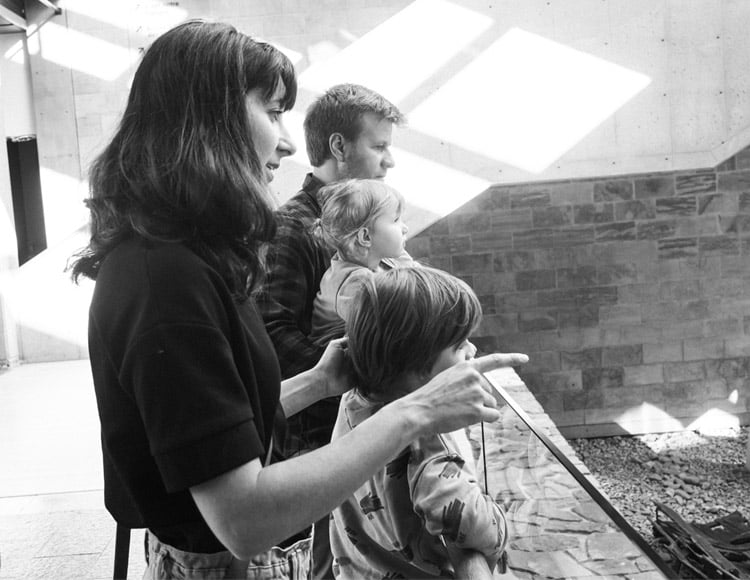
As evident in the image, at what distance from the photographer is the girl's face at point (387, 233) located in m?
2.32

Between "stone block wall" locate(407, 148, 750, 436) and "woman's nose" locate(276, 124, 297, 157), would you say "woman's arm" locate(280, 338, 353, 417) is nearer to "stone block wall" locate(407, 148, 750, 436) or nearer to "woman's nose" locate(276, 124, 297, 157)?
"woman's nose" locate(276, 124, 297, 157)

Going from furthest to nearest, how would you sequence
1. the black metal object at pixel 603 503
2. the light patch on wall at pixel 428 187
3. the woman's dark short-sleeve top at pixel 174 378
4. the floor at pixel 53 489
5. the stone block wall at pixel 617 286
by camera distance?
the stone block wall at pixel 617 286
the light patch on wall at pixel 428 187
the floor at pixel 53 489
the black metal object at pixel 603 503
the woman's dark short-sleeve top at pixel 174 378

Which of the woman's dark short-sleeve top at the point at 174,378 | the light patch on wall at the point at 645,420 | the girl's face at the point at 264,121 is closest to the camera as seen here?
the woman's dark short-sleeve top at the point at 174,378

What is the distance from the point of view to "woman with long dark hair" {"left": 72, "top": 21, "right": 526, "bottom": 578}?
0.94m

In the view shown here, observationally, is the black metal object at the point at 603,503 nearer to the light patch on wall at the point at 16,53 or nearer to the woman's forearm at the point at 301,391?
the woman's forearm at the point at 301,391

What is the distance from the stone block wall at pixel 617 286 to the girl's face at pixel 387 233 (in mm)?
7575

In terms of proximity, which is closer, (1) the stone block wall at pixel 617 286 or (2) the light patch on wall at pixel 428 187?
(2) the light patch on wall at pixel 428 187

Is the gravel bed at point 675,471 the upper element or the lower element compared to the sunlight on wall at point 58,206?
lower

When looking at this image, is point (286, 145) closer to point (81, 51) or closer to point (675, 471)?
point (81, 51)

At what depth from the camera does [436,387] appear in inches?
46.3

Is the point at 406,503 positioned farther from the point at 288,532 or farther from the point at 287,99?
the point at 287,99

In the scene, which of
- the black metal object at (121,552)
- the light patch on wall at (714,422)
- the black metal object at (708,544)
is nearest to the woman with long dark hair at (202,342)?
the black metal object at (121,552)

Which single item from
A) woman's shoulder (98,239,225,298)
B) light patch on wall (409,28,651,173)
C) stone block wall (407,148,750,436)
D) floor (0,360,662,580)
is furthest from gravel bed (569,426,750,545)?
woman's shoulder (98,239,225,298)

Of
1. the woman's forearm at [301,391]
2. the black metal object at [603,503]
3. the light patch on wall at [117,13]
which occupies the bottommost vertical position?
the black metal object at [603,503]
